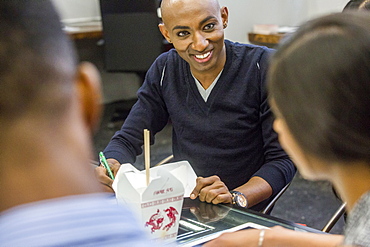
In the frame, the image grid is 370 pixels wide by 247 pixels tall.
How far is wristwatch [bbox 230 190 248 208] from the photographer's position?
→ 1.33 meters

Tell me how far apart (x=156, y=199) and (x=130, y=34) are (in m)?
3.22

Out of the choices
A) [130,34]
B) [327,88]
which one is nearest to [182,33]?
[327,88]

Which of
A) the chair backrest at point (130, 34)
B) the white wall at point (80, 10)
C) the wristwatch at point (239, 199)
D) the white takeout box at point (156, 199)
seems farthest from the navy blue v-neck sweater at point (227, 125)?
the white wall at point (80, 10)

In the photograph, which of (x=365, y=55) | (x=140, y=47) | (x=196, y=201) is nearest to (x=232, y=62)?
(x=196, y=201)

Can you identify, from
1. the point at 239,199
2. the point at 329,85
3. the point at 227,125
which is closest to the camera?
the point at 329,85

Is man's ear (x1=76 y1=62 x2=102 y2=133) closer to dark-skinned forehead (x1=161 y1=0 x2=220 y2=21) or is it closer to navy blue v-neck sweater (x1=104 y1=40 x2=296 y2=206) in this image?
navy blue v-neck sweater (x1=104 y1=40 x2=296 y2=206)

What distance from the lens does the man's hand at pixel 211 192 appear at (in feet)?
4.15

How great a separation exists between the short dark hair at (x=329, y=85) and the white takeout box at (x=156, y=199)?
12.6 inches

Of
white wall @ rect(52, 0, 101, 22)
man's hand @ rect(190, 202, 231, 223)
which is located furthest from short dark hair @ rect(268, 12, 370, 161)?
white wall @ rect(52, 0, 101, 22)

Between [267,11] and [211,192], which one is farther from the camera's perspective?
[267,11]

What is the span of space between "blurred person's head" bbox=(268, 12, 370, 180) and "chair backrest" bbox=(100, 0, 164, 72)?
318 centimetres

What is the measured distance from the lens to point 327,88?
2.45 feet

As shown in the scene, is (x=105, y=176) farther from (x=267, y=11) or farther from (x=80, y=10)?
(x=80, y=10)

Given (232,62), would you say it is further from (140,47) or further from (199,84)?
(140,47)
